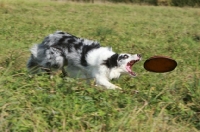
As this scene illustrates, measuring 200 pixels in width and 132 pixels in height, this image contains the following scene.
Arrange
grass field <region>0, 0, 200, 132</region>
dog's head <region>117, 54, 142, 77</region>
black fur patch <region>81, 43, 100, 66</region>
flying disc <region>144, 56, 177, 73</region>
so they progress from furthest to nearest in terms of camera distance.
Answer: black fur patch <region>81, 43, 100, 66</region>
dog's head <region>117, 54, 142, 77</region>
flying disc <region>144, 56, 177, 73</region>
grass field <region>0, 0, 200, 132</region>

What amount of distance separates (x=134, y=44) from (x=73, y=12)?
10008 mm

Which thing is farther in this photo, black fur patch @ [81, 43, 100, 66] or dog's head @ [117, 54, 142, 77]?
black fur patch @ [81, 43, 100, 66]

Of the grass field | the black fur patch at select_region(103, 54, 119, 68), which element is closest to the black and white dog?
the black fur patch at select_region(103, 54, 119, 68)

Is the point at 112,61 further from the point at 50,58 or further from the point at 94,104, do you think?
the point at 94,104

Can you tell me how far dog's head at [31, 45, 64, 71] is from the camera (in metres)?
6.94

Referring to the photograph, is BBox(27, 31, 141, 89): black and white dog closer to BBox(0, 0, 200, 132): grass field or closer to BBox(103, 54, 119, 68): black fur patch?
Answer: BBox(103, 54, 119, 68): black fur patch

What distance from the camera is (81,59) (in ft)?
22.8

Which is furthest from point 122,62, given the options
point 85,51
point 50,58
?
point 50,58

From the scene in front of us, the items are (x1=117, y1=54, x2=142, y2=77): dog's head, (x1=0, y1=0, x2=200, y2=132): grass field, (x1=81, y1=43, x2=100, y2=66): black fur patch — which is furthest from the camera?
(x1=81, y1=43, x2=100, y2=66): black fur patch

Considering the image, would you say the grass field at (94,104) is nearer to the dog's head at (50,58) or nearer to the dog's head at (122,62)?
the dog's head at (122,62)

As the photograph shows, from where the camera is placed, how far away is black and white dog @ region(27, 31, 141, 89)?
6.79 metres

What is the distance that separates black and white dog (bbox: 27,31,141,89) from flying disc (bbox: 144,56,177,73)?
42 centimetres

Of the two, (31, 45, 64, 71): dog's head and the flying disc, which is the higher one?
the flying disc

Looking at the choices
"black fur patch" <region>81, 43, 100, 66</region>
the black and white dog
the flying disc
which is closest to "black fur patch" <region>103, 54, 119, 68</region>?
the black and white dog
